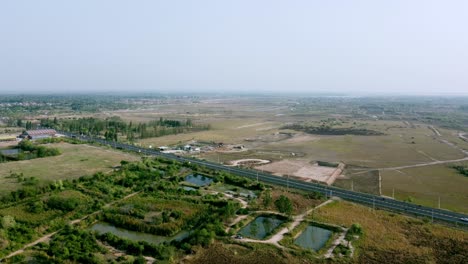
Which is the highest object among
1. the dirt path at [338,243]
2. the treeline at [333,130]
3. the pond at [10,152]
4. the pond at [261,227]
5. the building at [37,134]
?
the building at [37,134]

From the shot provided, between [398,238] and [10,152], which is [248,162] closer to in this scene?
[398,238]

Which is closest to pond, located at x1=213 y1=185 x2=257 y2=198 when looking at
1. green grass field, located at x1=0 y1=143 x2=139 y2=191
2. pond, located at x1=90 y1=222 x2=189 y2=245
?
pond, located at x1=90 y1=222 x2=189 y2=245

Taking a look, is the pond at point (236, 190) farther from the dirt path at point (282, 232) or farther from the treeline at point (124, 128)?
the treeline at point (124, 128)

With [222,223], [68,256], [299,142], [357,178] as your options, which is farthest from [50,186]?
A: [299,142]

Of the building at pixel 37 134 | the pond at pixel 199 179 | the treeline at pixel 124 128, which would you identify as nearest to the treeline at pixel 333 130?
the treeline at pixel 124 128

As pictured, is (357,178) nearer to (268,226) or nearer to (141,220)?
(268,226)

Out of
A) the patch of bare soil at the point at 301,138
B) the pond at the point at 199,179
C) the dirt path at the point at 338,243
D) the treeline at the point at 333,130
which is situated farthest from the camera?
the treeline at the point at 333,130

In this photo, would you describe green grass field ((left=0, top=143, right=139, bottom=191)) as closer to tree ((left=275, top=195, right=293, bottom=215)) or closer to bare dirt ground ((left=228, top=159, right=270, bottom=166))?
bare dirt ground ((left=228, top=159, right=270, bottom=166))
